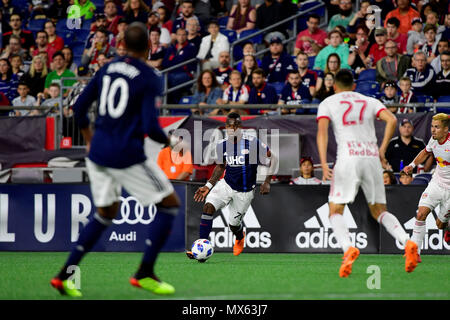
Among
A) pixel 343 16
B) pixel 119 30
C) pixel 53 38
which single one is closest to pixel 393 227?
pixel 343 16

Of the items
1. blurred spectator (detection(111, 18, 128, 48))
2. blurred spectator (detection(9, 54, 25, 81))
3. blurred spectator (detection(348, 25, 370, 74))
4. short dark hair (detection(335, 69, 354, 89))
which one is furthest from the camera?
blurred spectator (detection(9, 54, 25, 81))

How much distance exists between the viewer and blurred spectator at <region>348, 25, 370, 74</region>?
56.9 feet

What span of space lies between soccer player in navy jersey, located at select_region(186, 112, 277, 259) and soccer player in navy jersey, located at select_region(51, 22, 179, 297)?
5097 millimetres

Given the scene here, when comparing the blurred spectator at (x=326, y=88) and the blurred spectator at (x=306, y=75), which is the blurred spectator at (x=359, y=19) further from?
the blurred spectator at (x=326, y=88)

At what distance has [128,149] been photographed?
7.16 metres

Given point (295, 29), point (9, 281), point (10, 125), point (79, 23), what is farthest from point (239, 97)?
point (9, 281)

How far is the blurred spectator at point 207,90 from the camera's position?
17.2 meters

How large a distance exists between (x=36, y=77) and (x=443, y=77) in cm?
946

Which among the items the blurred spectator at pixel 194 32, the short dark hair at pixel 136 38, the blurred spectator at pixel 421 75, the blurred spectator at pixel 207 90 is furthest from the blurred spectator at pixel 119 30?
the short dark hair at pixel 136 38

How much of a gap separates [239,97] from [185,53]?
2661mm

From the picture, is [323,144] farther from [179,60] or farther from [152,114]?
[179,60]

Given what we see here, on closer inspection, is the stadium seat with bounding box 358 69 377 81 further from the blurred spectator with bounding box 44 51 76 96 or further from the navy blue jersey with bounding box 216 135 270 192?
the blurred spectator with bounding box 44 51 76 96

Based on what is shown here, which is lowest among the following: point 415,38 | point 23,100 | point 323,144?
point 323,144

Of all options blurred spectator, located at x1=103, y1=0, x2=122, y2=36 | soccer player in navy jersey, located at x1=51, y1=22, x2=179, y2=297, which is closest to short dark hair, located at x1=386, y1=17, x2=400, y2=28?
blurred spectator, located at x1=103, y1=0, x2=122, y2=36
